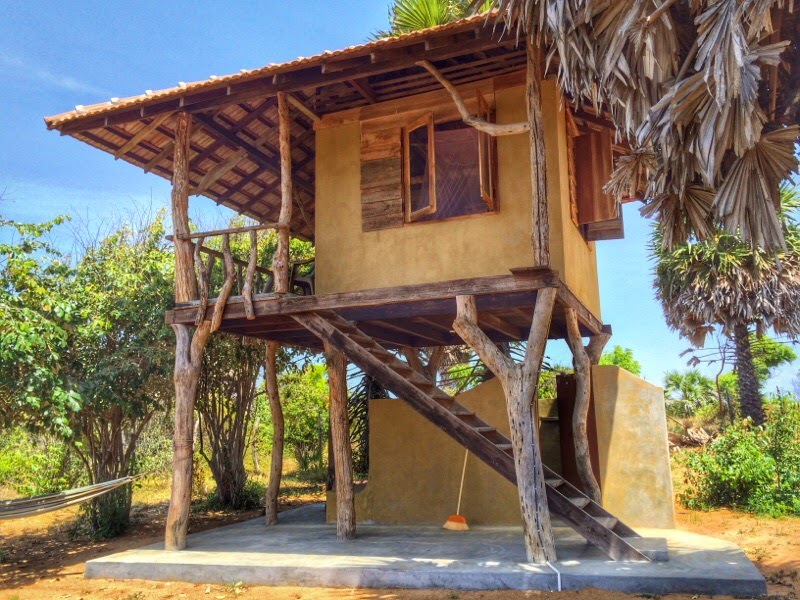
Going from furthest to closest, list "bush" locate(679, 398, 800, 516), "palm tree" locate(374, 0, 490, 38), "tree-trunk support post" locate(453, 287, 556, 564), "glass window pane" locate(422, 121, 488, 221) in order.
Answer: "palm tree" locate(374, 0, 490, 38)
"bush" locate(679, 398, 800, 516)
"glass window pane" locate(422, 121, 488, 221)
"tree-trunk support post" locate(453, 287, 556, 564)

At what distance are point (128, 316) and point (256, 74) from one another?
4322 millimetres

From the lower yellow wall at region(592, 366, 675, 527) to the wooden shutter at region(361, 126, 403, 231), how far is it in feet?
10.1

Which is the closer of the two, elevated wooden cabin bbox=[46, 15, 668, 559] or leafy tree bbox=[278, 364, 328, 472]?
elevated wooden cabin bbox=[46, 15, 668, 559]

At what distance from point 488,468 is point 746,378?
742cm

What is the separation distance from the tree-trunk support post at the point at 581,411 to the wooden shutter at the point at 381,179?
208cm

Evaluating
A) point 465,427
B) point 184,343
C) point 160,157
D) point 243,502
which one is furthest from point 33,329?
point 243,502

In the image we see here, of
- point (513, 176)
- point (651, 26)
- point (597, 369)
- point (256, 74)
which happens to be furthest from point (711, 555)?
point (256, 74)

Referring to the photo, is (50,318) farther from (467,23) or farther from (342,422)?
(467,23)

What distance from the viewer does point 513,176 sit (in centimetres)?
712

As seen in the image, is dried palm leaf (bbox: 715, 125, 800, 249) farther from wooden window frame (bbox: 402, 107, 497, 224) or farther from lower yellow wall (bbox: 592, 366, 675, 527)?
lower yellow wall (bbox: 592, 366, 675, 527)

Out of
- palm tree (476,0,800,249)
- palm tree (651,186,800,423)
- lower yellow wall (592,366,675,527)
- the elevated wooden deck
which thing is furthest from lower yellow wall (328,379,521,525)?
palm tree (651,186,800,423)

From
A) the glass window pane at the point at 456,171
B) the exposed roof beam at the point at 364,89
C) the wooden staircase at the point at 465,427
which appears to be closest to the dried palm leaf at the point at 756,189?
the glass window pane at the point at 456,171

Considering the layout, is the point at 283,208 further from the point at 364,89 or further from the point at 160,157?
the point at 160,157

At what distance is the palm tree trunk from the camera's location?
534 inches
